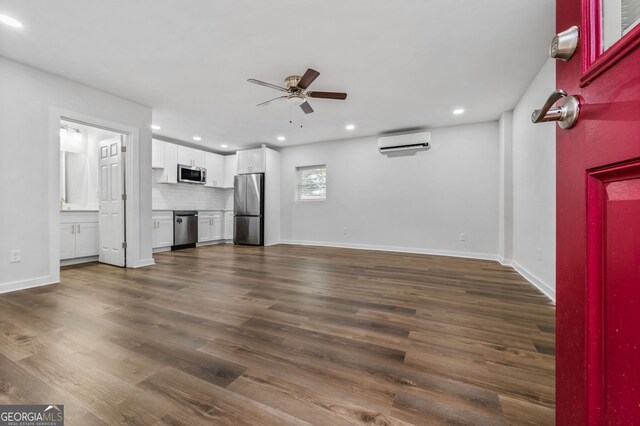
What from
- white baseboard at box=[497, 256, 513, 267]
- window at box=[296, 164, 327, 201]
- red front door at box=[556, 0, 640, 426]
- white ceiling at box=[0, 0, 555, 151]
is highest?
white ceiling at box=[0, 0, 555, 151]

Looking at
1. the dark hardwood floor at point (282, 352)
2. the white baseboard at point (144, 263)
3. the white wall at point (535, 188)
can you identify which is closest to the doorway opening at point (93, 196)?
the white baseboard at point (144, 263)

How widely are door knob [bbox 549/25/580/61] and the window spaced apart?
5585mm

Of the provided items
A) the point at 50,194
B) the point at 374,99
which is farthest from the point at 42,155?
the point at 374,99

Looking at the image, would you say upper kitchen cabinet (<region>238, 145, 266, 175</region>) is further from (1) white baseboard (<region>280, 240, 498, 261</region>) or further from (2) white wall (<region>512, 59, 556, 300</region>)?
(2) white wall (<region>512, 59, 556, 300</region>)

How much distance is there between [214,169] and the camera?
668 centimetres

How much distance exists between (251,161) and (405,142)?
3685 millimetres

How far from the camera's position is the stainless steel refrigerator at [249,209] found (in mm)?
6223

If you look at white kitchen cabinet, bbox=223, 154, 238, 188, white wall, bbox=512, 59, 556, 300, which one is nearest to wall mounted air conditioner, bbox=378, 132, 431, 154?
white wall, bbox=512, 59, 556, 300

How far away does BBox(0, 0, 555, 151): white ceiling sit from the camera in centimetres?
204

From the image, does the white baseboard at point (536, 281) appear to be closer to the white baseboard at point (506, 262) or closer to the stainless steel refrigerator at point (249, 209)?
the white baseboard at point (506, 262)

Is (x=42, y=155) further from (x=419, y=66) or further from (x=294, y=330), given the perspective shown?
(x=419, y=66)

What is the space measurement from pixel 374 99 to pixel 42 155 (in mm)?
4162

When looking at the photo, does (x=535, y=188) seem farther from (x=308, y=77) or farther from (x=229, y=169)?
(x=229, y=169)

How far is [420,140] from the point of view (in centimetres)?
487
